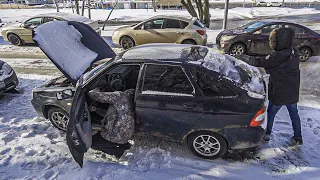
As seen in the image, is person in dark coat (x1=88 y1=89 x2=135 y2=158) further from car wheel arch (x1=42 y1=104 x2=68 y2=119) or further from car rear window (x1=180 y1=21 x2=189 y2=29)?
car rear window (x1=180 y1=21 x2=189 y2=29)

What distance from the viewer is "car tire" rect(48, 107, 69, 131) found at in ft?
13.6

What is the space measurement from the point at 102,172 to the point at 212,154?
1668 millimetres

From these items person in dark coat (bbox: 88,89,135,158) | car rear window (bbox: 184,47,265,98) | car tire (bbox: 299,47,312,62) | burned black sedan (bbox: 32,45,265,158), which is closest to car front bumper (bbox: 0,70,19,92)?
burned black sedan (bbox: 32,45,265,158)

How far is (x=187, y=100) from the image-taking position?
327 cm

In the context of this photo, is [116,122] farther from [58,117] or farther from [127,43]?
[127,43]

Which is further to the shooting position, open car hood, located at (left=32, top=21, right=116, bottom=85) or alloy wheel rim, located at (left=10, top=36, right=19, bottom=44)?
alloy wheel rim, located at (left=10, top=36, right=19, bottom=44)

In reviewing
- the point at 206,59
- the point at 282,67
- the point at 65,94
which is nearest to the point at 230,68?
the point at 206,59

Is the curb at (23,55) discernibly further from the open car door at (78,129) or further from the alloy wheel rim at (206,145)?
the alloy wheel rim at (206,145)

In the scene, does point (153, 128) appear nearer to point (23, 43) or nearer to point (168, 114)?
point (168, 114)

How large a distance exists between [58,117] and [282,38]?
3910mm

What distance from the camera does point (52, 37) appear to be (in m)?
3.96

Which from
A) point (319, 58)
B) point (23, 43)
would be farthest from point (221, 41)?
point (23, 43)

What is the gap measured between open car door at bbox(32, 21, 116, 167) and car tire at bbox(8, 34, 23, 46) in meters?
8.19

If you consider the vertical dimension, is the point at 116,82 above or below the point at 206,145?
above
